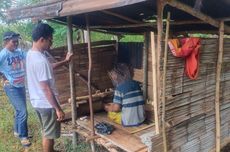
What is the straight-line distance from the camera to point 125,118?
5.10 m

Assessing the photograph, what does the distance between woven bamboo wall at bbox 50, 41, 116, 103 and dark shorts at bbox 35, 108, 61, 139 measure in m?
1.40

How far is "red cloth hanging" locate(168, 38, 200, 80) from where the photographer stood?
3717mm

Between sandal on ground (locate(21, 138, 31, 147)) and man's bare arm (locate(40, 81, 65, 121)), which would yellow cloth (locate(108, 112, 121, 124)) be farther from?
sandal on ground (locate(21, 138, 31, 147))

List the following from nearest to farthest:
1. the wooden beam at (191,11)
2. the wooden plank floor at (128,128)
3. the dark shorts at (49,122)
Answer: the wooden beam at (191,11)
the dark shorts at (49,122)
the wooden plank floor at (128,128)

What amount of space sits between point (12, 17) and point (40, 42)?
1284 millimetres

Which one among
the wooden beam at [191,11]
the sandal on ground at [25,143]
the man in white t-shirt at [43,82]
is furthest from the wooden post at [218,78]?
the sandal on ground at [25,143]

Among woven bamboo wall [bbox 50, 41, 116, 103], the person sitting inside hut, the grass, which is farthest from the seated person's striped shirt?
woven bamboo wall [bbox 50, 41, 116, 103]

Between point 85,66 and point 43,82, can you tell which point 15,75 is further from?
point 43,82

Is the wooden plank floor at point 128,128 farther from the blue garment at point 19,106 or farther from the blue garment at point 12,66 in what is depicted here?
the blue garment at point 12,66

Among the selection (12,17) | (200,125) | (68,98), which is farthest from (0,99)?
(200,125)

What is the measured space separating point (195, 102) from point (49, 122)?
2210 millimetres

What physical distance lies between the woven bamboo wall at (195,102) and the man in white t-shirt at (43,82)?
1.64m

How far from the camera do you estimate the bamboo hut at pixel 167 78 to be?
3727mm

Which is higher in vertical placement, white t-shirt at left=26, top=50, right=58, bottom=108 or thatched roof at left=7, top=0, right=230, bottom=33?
thatched roof at left=7, top=0, right=230, bottom=33
